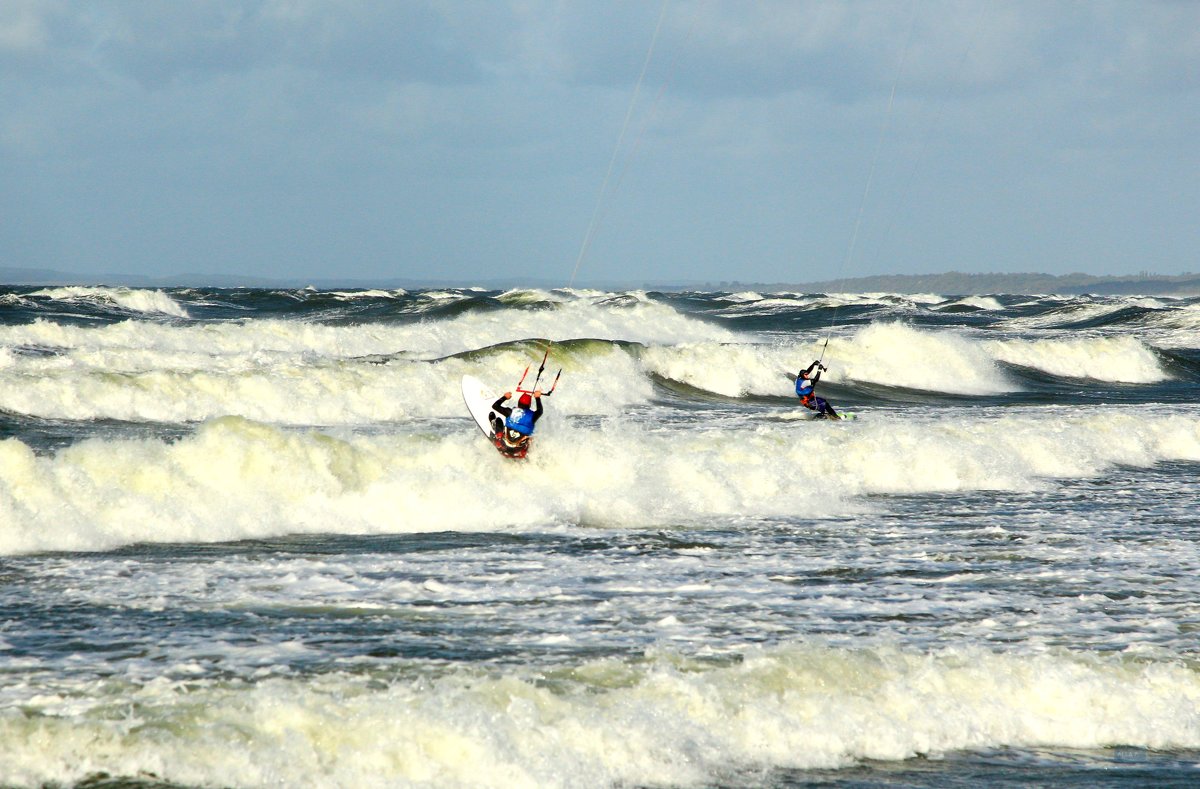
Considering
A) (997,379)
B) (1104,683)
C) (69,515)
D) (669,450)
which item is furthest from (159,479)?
(997,379)

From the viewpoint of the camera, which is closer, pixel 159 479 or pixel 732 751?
pixel 732 751

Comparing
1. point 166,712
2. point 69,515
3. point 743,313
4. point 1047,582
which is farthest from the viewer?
point 743,313

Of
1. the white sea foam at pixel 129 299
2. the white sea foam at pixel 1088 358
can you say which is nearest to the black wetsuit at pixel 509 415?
the white sea foam at pixel 1088 358

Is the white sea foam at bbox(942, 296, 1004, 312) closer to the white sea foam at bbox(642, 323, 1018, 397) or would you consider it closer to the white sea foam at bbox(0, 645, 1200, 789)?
the white sea foam at bbox(642, 323, 1018, 397)

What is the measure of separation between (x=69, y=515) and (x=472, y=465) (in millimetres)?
5462

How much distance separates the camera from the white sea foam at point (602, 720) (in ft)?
21.9

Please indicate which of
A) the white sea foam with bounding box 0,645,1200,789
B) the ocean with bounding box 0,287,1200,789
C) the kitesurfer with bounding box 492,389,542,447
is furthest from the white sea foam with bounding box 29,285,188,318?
the white sea foam with bounding box 0,645,1200,789

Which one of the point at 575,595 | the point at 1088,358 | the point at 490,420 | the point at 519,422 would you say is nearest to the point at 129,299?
the point at 1088,358

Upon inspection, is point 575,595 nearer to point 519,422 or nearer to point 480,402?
point 519,422

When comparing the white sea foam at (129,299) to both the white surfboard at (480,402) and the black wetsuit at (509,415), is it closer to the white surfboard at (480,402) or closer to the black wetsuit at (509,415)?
the white surfboard at (480,402)

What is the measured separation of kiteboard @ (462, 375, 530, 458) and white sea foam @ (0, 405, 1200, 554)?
10.0 inches

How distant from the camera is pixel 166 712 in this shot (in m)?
7.19

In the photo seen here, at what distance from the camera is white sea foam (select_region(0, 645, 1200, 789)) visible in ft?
21.9

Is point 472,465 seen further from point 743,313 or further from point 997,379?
point 743,313
